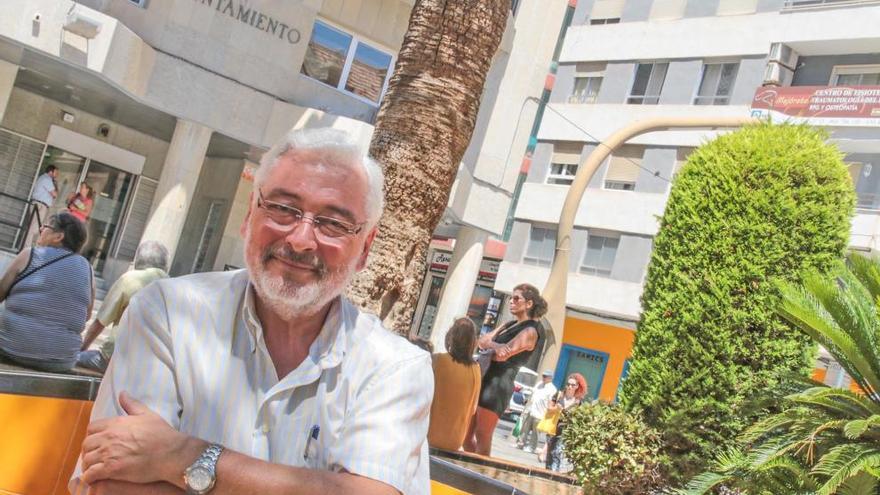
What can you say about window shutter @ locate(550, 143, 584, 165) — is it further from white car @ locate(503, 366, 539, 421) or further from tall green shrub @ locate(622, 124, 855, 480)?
tall green shrub @ locate(622, 124, 855, 480)

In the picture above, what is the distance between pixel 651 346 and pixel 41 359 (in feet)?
16.5

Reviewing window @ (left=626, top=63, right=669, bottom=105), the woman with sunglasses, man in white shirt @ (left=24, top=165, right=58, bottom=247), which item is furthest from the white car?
window @ (left=626, top=63, right=669, bottom=105)

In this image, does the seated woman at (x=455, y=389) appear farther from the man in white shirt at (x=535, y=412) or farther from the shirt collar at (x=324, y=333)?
the man in white shirt at (x=535, y=412)

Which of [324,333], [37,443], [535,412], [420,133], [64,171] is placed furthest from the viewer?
[64,171]

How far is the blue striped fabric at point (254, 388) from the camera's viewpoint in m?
2.04

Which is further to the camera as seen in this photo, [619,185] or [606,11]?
[606,11]

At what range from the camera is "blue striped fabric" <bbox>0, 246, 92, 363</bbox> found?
623cm

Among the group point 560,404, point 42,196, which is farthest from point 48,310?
point 560,404

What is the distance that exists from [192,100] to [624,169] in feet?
65.0

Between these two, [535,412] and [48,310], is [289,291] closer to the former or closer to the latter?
[48,310]

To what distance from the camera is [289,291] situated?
85.6 inches

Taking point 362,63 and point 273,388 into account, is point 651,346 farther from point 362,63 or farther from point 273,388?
point 362,63

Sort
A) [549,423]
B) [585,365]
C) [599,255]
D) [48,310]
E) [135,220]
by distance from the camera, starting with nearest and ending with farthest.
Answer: [48,310] < [549,423] < [135,220] < [599,255] < [585,365]

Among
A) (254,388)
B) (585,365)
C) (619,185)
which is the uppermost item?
(619,185)
